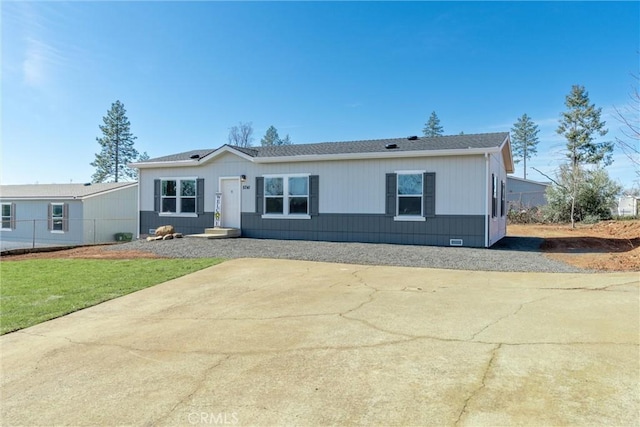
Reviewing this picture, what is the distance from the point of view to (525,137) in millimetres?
54094

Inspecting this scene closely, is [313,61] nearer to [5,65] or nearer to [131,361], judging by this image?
[5,65]

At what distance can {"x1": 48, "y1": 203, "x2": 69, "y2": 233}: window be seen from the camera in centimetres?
2205

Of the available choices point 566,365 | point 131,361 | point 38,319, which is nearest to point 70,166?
point 38,319

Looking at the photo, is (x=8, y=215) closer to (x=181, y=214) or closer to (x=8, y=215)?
(x=8, y=215)

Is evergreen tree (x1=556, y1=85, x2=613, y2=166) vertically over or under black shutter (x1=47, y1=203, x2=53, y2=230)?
over

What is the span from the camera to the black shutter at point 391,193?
1277cm

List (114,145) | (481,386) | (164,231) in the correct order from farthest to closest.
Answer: (114,145), (164,231), (481,386)

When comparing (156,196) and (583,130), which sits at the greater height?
(583,130)

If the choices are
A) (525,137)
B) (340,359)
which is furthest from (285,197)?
(525,137)

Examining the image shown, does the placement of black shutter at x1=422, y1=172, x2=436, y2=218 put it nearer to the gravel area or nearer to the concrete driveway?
the gravel area

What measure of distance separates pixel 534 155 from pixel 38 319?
2388 inches

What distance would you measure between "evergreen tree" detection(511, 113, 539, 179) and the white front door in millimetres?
49471

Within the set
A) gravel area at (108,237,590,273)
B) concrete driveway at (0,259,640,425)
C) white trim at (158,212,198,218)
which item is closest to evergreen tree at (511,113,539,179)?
gravel area at (108,237,590,273)

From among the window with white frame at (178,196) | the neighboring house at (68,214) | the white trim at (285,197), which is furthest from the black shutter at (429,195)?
the neighboring house at (68,214)
